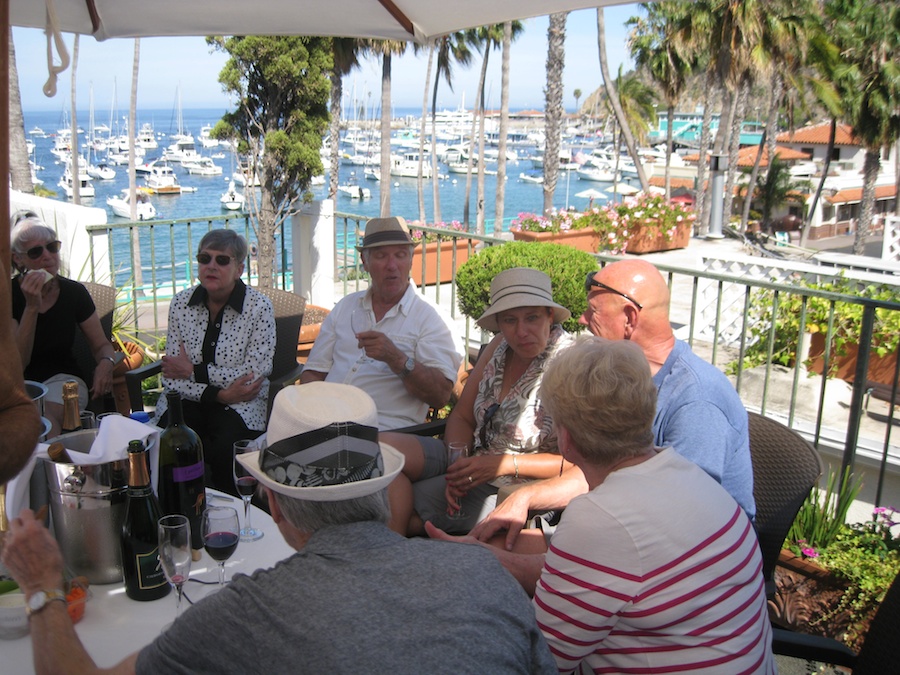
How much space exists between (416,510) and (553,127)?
58.4ft

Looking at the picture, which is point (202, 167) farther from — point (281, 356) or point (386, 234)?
point (386, 234)

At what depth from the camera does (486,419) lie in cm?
284

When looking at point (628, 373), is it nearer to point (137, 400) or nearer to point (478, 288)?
point (137, 400)

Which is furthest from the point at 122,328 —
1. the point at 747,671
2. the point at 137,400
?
the point at 747,671

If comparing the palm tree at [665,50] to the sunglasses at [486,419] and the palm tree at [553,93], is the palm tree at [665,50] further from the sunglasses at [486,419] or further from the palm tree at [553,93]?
the sunglasses at [486,419]

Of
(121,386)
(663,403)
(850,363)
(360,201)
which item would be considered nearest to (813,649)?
(663,403)

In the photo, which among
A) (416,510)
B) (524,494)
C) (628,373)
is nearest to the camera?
(628,373)

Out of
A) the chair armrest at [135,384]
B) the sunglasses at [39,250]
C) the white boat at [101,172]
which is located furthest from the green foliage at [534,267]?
the white boat at [101,172]

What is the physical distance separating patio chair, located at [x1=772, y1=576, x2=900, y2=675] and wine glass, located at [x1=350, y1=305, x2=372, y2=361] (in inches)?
81.2

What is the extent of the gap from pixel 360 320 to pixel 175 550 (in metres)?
1.87

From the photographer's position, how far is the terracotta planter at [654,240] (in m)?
16.2

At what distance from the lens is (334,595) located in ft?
3.80

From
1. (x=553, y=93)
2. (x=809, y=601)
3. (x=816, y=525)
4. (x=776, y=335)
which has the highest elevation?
(x=553, y=93)

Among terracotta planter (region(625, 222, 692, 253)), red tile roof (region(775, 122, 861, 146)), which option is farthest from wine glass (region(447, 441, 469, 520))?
red tile roof (region(775, 122, 861, 146))
